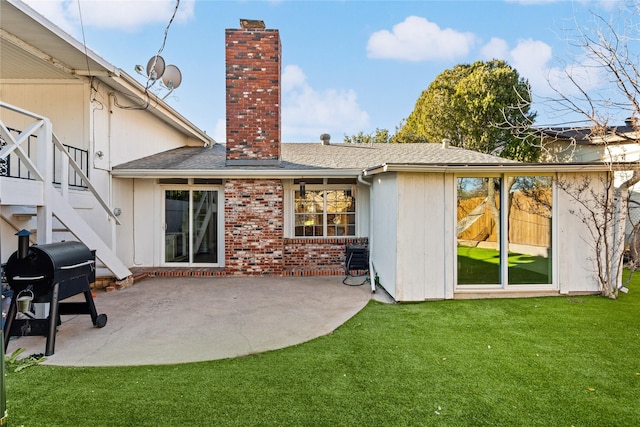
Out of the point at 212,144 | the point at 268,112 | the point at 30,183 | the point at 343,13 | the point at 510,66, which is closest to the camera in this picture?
the point at 30,183

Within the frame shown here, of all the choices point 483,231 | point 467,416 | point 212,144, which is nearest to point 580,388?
point 467,416

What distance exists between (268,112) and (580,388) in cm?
792

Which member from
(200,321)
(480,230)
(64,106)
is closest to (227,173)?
(64,106)

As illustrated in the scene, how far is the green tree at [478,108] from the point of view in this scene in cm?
1684

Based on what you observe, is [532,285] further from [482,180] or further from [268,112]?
[268,112]

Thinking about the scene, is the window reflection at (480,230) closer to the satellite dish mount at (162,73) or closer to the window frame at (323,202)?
the window frame at (323,202)

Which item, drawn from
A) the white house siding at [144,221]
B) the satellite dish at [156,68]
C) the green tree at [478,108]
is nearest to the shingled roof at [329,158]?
the white house siding at [144,221]

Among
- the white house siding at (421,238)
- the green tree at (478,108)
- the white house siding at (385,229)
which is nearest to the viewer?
the white house siding at (421,238)

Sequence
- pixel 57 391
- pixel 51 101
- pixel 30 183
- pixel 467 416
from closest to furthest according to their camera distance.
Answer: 1. pixel 467 416
2. pixel 57 391
3. pixel 30 183
4. pixel 51 101

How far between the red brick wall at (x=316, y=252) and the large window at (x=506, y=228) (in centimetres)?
325

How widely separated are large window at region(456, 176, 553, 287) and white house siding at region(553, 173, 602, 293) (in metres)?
0.19

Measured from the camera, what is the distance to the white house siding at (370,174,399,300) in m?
6.23

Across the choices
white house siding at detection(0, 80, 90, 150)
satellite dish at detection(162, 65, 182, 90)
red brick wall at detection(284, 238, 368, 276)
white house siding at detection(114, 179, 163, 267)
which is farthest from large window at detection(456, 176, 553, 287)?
satellite dish at detection(162, 65, 182, 90)

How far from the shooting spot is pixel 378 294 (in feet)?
22.0
